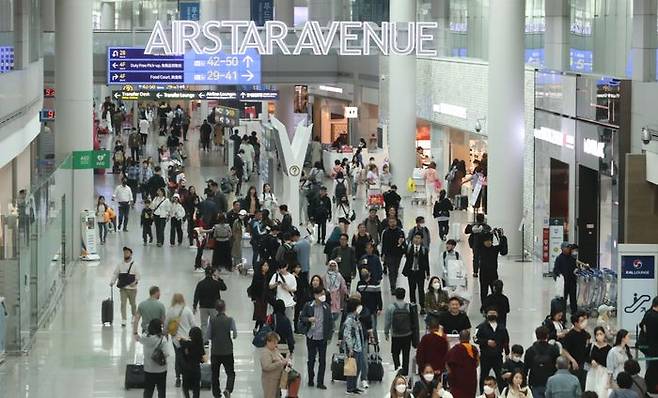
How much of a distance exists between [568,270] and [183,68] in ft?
80.8

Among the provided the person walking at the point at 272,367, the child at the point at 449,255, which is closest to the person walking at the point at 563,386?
the person walking at the point at 272,367

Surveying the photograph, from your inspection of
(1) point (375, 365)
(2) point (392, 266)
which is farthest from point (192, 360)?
(2) point (392, 266)

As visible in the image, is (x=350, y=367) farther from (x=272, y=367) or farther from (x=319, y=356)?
(x=272, y=367)

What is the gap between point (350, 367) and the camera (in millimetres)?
19016

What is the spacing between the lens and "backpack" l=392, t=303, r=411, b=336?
756 inches

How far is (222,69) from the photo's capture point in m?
47.1

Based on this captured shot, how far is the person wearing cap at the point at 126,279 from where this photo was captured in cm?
2338

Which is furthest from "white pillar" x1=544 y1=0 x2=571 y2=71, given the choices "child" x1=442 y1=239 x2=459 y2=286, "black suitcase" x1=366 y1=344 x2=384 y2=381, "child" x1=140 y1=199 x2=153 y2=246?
"black suitcase" x1=366 y1=344 x2=384 y2=381

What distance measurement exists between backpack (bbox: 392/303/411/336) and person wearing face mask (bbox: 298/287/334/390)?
0.81 m

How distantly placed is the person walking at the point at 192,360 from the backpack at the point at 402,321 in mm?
2614

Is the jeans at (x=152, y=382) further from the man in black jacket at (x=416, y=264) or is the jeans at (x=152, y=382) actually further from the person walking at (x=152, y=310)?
the man in black jacket at (x=416, y=264)

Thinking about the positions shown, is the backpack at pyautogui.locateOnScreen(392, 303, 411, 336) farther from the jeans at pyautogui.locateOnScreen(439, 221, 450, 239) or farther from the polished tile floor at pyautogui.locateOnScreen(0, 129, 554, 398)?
the jeans at pyautogui.locateOnScreen(439, 221, 450, 239)

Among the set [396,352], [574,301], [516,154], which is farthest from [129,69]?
[396,352]

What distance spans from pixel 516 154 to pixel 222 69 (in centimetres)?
1564
